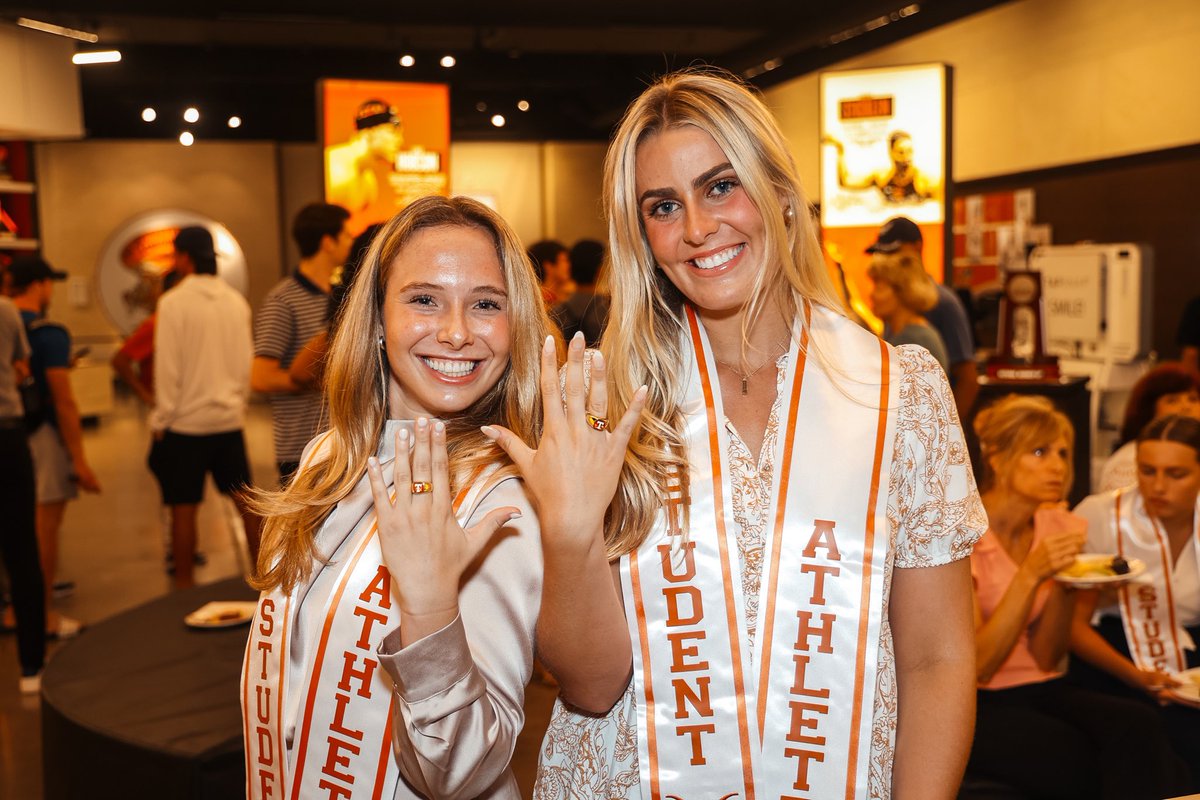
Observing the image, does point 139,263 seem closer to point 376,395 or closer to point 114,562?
point 114,562

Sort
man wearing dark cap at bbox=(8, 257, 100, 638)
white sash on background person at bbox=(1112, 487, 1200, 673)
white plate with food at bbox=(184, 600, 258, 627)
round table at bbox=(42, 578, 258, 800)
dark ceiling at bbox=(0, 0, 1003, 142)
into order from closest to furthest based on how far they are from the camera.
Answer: round table at bbox=(42, 578, 258, 800)
white plate with food at bbox=(184, 600, 258, 627)
white sash on background person at bbox=(1112, 487, 1200, 673)
man wearing dark cap at bbox=(8, 257, 100, 638)
dark ceiling at bbox=(0, 0, 1003, 142)

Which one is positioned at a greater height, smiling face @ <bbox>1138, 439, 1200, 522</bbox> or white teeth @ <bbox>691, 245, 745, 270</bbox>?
white teeth @ <bbox>691, 245, 745, 270</bbox>

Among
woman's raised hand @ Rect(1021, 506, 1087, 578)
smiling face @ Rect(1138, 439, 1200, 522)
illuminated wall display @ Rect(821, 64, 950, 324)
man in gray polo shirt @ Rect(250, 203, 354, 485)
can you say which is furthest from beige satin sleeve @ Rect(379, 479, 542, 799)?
illuminated wall display @ Rect(821, 64, 950, 324)

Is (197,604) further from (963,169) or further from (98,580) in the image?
(963,169)

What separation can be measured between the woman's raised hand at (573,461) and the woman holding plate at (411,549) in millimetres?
98

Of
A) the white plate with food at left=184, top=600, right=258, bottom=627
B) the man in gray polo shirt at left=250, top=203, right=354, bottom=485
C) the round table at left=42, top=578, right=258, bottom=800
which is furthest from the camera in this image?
the man in gray polo shirt at left=250, top=203, right=354, bottom=485

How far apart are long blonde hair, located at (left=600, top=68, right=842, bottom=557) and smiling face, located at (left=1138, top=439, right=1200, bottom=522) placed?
1926mm

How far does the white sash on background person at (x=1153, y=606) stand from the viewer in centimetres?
289

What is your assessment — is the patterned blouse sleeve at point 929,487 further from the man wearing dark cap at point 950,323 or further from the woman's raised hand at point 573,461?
the man wearing dark cap at point 950,323

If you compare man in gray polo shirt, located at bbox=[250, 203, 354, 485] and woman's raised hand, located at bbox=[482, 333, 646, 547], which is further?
man in gray polo shirt, located at bbox=[250, 203, 354, 485]

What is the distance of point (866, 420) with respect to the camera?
1446mm

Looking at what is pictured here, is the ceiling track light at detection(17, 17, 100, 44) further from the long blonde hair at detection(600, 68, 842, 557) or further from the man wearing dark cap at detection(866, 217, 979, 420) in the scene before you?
the long blonde hair at detection(600, 68, 842, 557)

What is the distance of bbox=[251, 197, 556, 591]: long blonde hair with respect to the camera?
151cm

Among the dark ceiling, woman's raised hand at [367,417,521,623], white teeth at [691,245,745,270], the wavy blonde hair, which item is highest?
the dark ceiling
